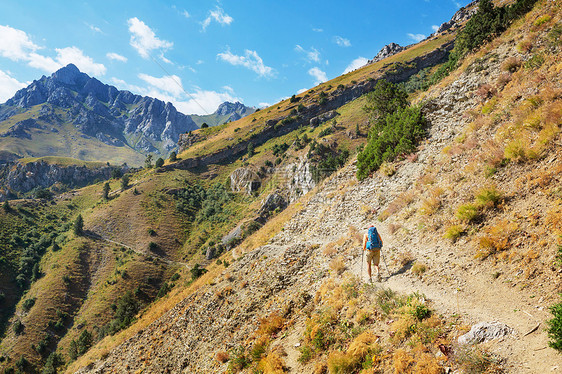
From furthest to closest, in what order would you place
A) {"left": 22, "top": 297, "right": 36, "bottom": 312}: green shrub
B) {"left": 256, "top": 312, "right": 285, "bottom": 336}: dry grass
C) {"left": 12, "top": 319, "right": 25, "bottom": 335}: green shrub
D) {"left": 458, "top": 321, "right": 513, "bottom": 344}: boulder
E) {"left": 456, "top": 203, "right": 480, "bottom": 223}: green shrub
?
{"left": 22, "top": 297, "right": 36, "bottom": 312}: green shrub, {"left": 12, "top": 319, "right": 25, "bottom": 335}: green shrub, {"left": 256, "top": 312, "right": 285, "bottom": 336}: dry grass, {"left": 456, "top": 203, "right": 480, "bottom": 223}: green shrub, {"left": 458, "top": 321, "right": 513, "bottom": 344}: boulder

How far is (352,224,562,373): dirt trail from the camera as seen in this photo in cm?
487

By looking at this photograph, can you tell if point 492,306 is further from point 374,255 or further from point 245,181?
point 245,181

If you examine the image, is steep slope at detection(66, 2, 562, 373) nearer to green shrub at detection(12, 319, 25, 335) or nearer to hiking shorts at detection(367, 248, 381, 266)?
hiking shorts at detection(367, 248, 381, 266)

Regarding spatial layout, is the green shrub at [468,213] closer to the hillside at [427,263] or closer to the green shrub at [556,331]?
the hillside at [427,263]

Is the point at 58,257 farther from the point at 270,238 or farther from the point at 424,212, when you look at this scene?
the point at 424,212

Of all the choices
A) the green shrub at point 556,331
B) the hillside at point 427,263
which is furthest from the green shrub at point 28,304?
the green shrub at point 556,331

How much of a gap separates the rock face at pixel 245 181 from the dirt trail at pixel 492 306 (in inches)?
3287

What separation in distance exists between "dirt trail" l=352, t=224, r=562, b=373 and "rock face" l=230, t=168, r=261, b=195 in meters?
83.5

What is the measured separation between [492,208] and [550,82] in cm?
779

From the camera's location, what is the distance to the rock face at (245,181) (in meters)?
93.0

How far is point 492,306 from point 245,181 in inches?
3652

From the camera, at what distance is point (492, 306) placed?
6.48 meters

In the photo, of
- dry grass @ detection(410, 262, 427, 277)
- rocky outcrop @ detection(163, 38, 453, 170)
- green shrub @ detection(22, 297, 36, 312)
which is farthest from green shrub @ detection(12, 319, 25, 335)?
dry grass @ detection(410, 262, 427, 277)

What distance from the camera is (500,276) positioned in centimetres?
721
